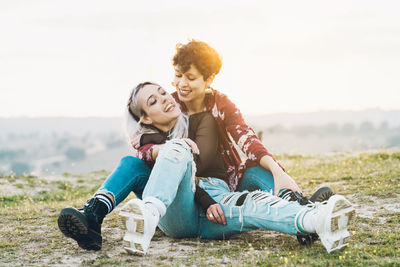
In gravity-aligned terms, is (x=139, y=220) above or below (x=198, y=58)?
below

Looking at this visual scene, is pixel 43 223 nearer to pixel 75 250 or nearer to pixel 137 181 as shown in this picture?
pixel 75 250

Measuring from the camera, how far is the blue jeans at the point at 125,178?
14.3ft

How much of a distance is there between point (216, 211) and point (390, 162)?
8298 mm

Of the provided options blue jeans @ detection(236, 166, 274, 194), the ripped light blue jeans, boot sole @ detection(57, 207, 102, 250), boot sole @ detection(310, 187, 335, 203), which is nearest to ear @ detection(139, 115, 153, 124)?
the ripped light blue jeans

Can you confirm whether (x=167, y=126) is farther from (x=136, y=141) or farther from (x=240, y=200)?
(x=240, y=200)

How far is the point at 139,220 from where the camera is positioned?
3.63 metres

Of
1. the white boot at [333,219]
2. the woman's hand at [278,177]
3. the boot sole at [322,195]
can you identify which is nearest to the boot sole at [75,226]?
the woman's hand at [278,177]

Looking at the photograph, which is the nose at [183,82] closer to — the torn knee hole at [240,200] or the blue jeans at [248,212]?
the blue jeans at [248,212]

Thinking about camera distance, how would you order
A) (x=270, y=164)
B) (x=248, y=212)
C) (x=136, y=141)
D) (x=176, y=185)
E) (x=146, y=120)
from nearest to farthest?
(x=176, y=185)
(x=248, y=212)
(x=270, y=164)
(x=136, y=141)
(x=146, y=120)

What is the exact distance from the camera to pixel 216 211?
4.25 meters

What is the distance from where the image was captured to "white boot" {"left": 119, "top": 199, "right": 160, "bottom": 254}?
11.9 feet

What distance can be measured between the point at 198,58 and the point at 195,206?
1740 mm

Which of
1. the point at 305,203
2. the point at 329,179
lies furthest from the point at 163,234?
the point at 329,179

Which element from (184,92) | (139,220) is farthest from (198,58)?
(139,220)
